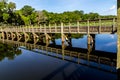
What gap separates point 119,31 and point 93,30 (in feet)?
50.4

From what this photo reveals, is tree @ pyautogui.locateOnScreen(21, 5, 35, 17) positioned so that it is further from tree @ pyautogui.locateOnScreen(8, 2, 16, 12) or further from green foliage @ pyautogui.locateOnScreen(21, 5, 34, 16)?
tree @ pyautogui.locateOnScreen(8, 2, 16, 12)

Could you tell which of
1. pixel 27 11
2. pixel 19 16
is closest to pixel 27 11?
pixel 27 11

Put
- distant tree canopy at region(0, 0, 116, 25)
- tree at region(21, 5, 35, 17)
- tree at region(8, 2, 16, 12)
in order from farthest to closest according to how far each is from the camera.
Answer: tree at region(21, 5, 35, 17) → tree at region(8, 2, 16, 12) → distant tree canopy at region(0, 0, 116, 25)

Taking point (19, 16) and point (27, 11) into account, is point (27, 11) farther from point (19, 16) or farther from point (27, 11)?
point (19, 16)

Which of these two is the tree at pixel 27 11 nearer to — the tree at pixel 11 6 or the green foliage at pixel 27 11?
the green foliage at pixel 27 11

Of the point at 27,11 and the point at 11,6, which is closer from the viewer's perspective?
the point at 11,6

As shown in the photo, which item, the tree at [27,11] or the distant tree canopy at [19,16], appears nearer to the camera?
the distant tree canopy at [19,16]

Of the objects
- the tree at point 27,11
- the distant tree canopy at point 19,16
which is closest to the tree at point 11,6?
the distant tree canopy at point 19,16

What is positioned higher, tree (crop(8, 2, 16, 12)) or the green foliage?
tree (crop(8, 2, 16, 12))

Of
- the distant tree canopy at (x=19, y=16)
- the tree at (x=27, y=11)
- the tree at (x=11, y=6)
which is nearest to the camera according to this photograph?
the distant tree canopy at (x=19, y=16)

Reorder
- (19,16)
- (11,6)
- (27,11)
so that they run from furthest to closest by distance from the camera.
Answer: (27,11)
(19,16)
(11,6)

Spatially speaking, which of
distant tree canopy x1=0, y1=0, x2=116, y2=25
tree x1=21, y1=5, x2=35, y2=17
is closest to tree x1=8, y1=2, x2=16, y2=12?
distant tree canopy x1=0, y1=0, x2=116, y2=25

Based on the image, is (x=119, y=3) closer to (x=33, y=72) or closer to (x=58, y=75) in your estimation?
(x=58, y=75)

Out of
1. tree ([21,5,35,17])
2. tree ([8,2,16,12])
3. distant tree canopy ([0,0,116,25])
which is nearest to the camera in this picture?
distant tree canopy ([0,0,116,25])
